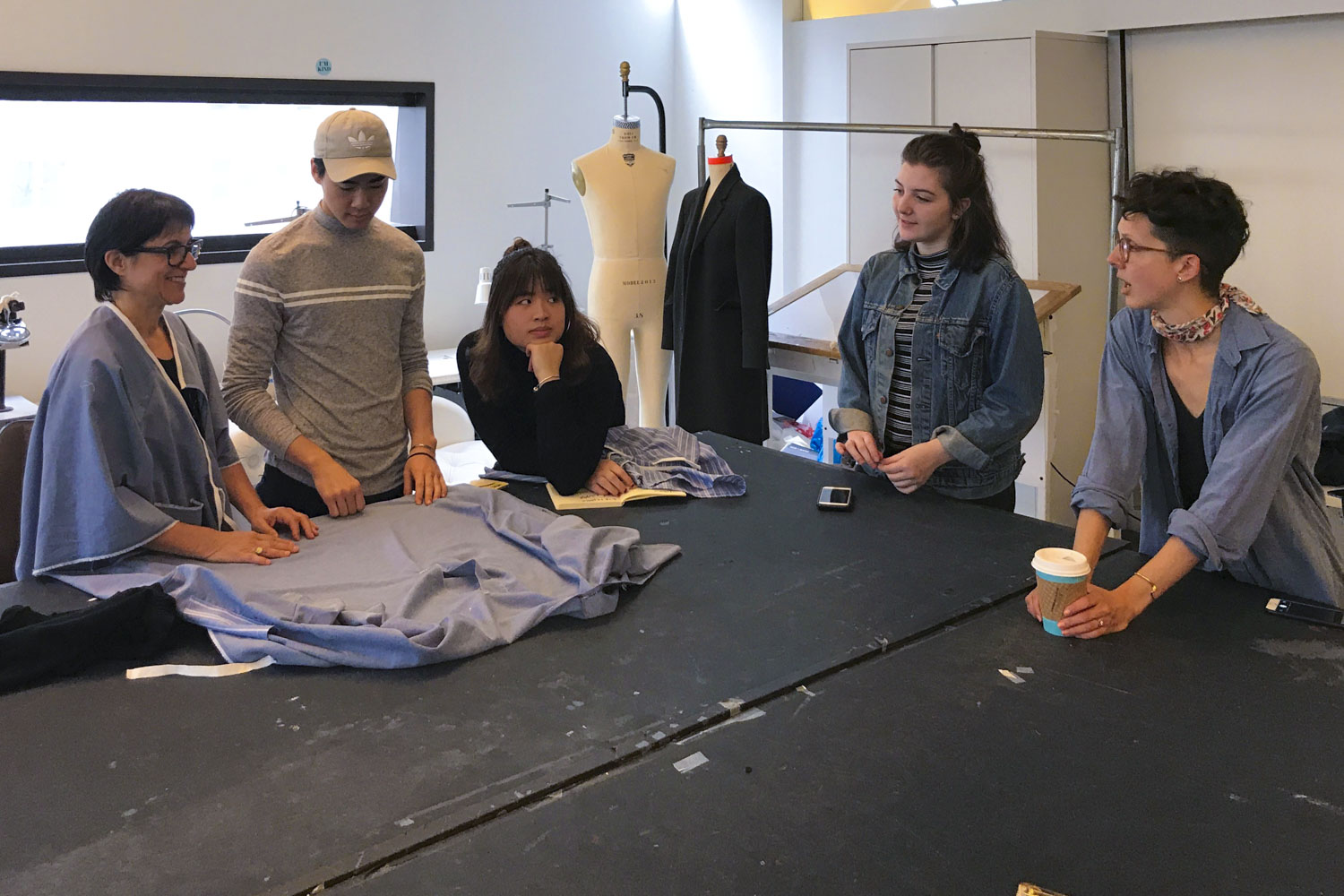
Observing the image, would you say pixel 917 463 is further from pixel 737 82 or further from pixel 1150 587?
pixel 737 82

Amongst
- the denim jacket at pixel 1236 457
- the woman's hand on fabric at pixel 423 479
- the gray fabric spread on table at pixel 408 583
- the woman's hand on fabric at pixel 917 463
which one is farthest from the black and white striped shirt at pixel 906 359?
the woman's hand on fabric at pixel 423 479

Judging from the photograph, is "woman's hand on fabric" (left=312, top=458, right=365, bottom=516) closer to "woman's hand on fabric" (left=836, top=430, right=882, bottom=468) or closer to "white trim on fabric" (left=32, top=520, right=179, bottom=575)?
"white trim on fabric" (left=32, top=520, right=179, bottom=575)

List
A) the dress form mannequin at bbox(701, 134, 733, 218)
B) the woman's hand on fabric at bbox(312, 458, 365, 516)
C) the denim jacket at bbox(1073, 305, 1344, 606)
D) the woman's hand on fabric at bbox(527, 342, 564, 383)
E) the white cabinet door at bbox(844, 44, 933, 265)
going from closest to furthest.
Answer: the denim jacket at bbox(1073, 305, 1344, 606) < the woman's hand on fabric at bbox(312, 458, 365, 516) < the woman's hand on fabric at bbox(527, 342, 564, 383) < the dress form mannequin at bbox(701, 134, 733, 218) < the white cabinet door at bbox(844, 44, 933, 265)

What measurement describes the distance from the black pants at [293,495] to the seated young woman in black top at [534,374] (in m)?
0.29

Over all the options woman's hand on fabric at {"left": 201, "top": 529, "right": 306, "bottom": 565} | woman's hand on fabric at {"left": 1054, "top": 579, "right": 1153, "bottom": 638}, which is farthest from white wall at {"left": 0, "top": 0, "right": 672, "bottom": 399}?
woman's hand on fabric at {"left": 1054, "top": 579, "right": 1153, "bottom": 638}

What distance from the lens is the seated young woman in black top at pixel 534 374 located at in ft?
7.83

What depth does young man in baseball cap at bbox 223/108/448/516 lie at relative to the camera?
2203mm

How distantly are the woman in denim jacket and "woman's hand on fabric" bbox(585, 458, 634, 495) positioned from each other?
0.45m

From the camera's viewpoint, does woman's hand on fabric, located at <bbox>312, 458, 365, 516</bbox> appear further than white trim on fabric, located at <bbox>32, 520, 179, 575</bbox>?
Yes

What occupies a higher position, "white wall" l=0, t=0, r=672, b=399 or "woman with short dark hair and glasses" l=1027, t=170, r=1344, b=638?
"white wall" l=0, t=0, r=672, b=399

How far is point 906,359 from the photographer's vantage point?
92.7 inches

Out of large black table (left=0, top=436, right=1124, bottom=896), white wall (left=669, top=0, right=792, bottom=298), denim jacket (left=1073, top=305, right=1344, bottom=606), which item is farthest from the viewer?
white wall (left=669, top=0, right=792, bottom=298)

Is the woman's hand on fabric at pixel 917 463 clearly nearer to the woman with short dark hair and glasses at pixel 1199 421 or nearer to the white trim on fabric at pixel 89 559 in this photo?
the woman with short dark hair and glasses at pixel 1199 421

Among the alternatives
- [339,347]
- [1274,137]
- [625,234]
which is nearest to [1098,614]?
[339,347]
